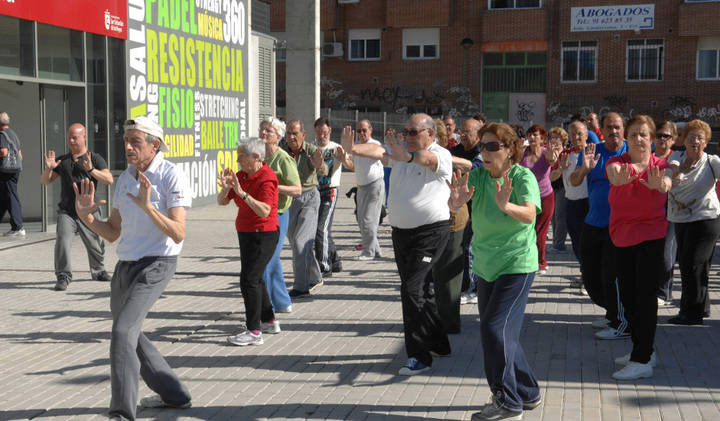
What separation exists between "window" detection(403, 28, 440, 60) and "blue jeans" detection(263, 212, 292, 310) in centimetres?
3664

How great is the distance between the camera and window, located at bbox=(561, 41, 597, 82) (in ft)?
136

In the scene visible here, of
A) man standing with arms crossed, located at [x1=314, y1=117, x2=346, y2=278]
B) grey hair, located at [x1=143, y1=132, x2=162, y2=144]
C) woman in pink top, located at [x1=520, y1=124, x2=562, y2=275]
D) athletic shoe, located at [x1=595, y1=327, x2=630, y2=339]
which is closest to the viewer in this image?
grey hair, located at [x1=143, y1=132, x2=162, y2=144]

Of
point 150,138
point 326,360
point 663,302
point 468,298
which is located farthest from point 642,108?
point 150,138

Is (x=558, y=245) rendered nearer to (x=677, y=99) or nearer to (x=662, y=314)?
(x=662, y=314)

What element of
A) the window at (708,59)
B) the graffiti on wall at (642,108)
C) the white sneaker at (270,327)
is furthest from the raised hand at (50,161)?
the window at (708,59)

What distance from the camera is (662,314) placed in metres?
8.53

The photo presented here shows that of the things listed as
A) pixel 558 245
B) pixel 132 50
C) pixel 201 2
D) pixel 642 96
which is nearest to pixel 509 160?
pixel 558 245

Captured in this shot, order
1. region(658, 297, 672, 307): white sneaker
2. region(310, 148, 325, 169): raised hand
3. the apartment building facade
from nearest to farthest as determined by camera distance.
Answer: region(310, 148, 325, 169): raised hand → region(658, 297, 672, 307): white sneaker → the apartment building facade

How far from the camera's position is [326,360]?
22.0 feet

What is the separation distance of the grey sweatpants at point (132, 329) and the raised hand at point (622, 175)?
298 centimetres

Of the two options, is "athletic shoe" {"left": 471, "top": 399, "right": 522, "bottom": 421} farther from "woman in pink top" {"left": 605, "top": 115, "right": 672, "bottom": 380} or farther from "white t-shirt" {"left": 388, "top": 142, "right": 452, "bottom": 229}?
"white t-shirt" {"left": 388, "top": 142, "right": 452, "bottom": 229}

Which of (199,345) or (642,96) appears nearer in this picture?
(199,345)

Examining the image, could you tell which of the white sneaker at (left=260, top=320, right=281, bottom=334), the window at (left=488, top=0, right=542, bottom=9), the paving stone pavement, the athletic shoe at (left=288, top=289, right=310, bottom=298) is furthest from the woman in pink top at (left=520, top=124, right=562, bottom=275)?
the window at (left=488, top=0, right=542, bottom=9)

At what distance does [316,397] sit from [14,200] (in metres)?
9.77
